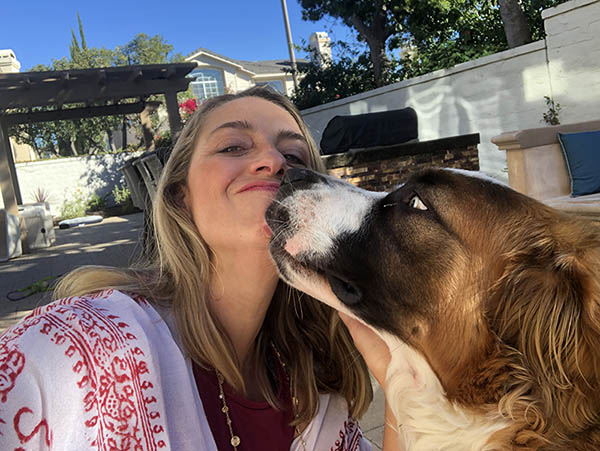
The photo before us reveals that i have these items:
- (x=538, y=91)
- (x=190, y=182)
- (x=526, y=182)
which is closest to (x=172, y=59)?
(x=538, y=91)

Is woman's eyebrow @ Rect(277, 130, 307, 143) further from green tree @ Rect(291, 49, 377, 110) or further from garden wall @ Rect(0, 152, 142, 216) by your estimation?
garden wall @ Rect(0, 152, 142, 216)

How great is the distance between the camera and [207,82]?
43750 mm

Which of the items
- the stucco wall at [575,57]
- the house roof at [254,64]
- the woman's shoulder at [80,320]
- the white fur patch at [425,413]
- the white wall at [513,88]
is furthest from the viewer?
the house roof at [254,64]

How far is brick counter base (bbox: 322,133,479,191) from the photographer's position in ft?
21.4

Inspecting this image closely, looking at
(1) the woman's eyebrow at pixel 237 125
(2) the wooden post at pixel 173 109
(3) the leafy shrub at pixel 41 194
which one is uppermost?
(2) the wooden post at pixel 173 109

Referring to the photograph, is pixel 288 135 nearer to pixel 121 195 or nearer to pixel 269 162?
pixel 269 162

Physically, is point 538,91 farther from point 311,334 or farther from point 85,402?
point 85,402

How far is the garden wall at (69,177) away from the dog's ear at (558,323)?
2175 cm

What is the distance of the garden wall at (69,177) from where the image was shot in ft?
69.4

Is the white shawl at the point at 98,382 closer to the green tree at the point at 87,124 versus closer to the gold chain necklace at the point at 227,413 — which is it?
the gold chain necklace at the point at 227,413

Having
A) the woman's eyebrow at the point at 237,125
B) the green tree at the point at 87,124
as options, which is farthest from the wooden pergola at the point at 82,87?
the green tree at the point at 87,124

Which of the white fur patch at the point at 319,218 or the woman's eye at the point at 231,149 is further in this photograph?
the woman's eye at the point at 231,149

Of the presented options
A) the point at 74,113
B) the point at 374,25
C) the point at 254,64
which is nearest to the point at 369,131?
the point at 374,25

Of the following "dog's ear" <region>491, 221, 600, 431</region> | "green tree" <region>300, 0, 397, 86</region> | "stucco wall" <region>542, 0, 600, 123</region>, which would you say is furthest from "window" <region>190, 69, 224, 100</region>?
"dog's ear" <region>491, 221, 600, 431</region>
